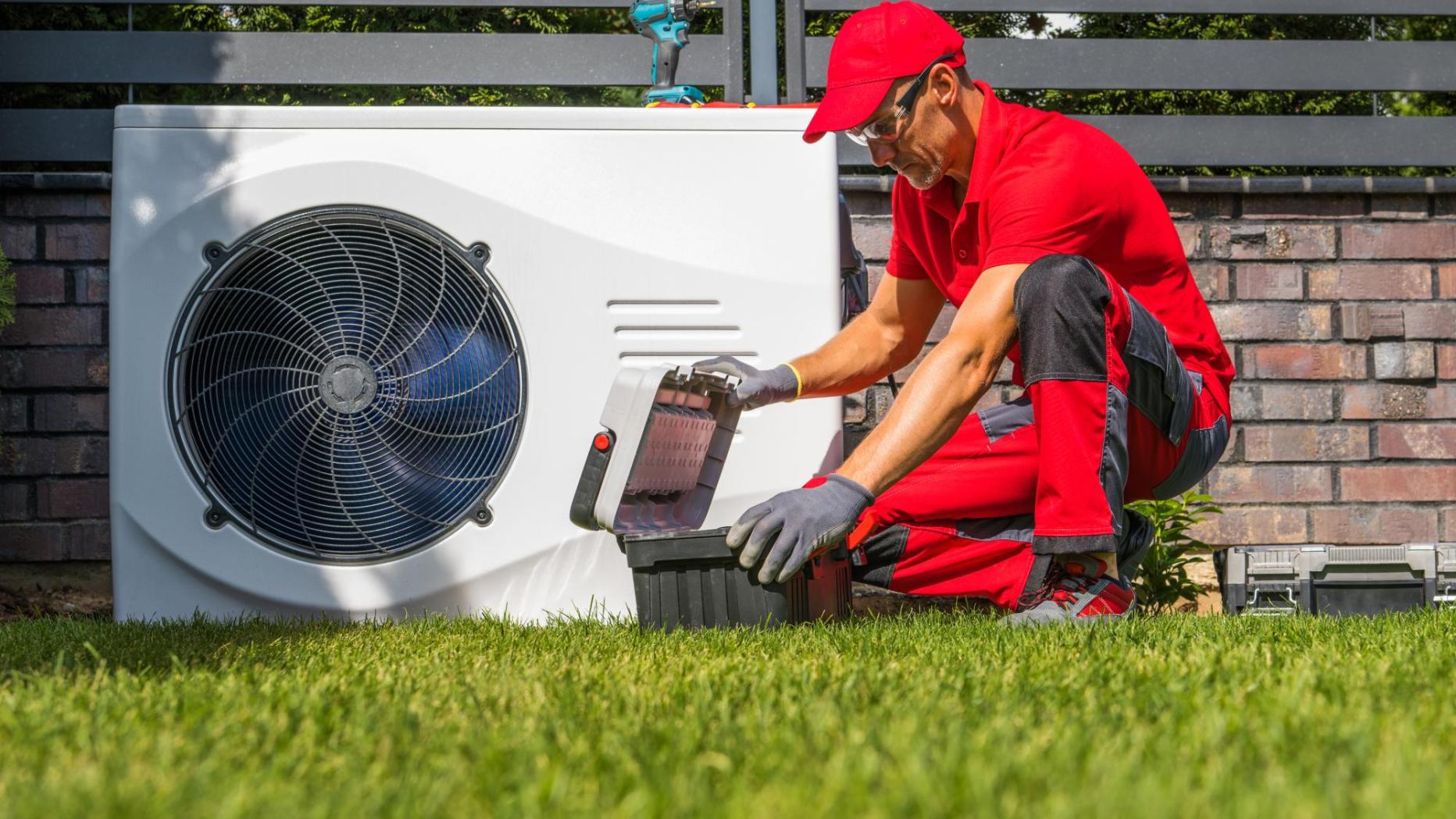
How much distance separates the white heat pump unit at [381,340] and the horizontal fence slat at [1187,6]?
4.86 feet

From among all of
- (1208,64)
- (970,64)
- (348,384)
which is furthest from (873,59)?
(1208,64)

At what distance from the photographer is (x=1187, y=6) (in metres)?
3.67

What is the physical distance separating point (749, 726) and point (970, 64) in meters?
2.81

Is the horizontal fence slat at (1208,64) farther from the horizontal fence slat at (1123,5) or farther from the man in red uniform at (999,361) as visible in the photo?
the man in red uniform at (999,361)

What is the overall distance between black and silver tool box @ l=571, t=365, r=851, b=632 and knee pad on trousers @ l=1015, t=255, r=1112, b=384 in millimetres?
509

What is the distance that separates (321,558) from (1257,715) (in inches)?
66.6

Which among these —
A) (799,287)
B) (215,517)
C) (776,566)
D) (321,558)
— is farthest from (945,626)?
(215,517)

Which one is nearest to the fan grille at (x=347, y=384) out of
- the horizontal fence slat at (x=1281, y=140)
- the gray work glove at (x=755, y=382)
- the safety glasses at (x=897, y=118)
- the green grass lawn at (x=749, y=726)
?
the gray work glove at (x=755, y=382)

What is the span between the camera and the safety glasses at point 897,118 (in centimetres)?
235

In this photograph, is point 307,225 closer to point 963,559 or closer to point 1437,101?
point 963,559

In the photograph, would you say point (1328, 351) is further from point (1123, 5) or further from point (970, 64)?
point (970, 64)

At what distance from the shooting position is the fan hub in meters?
2.31

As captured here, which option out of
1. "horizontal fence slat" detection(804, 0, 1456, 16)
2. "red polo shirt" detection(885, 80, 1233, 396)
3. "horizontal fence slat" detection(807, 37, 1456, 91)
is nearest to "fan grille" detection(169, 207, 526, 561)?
"red polo shirt" detection(885, 80, 1233, 396)

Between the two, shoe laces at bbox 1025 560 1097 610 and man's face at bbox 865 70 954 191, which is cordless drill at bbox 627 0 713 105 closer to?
man's face at bbox 865 70 954 191
